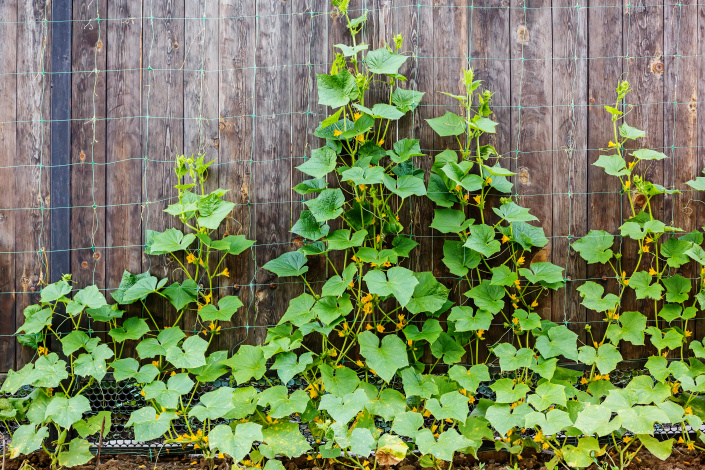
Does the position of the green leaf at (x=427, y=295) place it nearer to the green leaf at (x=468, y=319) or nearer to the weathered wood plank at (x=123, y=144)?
the green leaf at (x=468, y=319)

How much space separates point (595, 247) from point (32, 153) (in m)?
2.84

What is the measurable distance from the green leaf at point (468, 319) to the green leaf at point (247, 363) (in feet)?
2.93

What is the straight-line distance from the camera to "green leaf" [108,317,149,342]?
2.48 m

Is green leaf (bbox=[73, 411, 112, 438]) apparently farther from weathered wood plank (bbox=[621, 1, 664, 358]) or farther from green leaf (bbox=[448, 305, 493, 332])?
weathered wood plank (bbox=[621, 1, 664, 358])

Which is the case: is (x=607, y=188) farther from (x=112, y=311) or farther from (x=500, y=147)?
(x=112, y=311)

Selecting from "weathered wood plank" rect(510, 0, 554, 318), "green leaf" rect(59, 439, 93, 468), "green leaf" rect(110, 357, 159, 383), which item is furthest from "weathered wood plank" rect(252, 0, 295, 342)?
"weathered wood plank" rect(510, 0, 554, 318)

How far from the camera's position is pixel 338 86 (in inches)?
92.9

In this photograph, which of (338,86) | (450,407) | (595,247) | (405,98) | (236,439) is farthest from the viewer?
(595,247)

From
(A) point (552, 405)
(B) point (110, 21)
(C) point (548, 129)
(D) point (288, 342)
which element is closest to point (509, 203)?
(C) point (548, 129)

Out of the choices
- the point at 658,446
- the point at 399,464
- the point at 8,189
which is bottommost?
the point at 399,464

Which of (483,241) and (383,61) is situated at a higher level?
(383,61)

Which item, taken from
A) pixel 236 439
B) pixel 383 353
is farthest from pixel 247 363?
pixel 383 353

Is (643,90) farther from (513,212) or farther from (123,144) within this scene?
(123,144)

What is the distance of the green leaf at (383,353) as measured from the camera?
231cm
